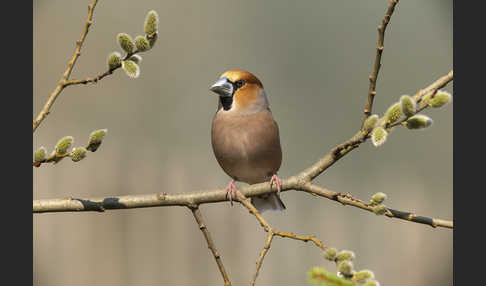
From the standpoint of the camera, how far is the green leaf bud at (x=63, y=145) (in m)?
0.92

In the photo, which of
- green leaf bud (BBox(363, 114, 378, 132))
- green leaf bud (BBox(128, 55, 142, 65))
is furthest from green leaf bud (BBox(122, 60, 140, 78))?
green leaf bud (BBox(363, 114, 378, 132))

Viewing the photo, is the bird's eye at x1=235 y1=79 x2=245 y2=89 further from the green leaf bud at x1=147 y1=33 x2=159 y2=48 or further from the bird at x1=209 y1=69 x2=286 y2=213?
the green leaf bud at x1=147 y1=33 x2=159 y2=48

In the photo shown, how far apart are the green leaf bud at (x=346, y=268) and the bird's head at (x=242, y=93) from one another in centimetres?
94

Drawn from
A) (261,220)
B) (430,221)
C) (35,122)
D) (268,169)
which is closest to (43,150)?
(35,122)

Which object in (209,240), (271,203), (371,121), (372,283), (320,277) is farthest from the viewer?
(271,203)

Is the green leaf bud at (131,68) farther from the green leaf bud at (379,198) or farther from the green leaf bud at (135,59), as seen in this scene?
the green leaf bud at (379,198)

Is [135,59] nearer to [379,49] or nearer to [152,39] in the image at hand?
[152,39]

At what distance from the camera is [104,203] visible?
41.9 inches

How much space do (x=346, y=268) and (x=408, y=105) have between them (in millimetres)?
271

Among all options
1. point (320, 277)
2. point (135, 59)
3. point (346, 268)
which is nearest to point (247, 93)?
point (135, 59)

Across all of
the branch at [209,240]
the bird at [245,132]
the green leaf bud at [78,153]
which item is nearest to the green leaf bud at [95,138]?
the green leaf bud at [78,153]

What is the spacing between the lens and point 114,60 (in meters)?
0.91

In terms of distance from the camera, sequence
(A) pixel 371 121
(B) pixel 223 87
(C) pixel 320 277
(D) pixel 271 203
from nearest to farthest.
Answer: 1. (C) pixel 320 277
2. (A) pixel 371 121
3. (B) pixel 223 87
4. (D) pixel 271 203

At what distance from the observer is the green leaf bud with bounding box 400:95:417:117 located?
0.79m
